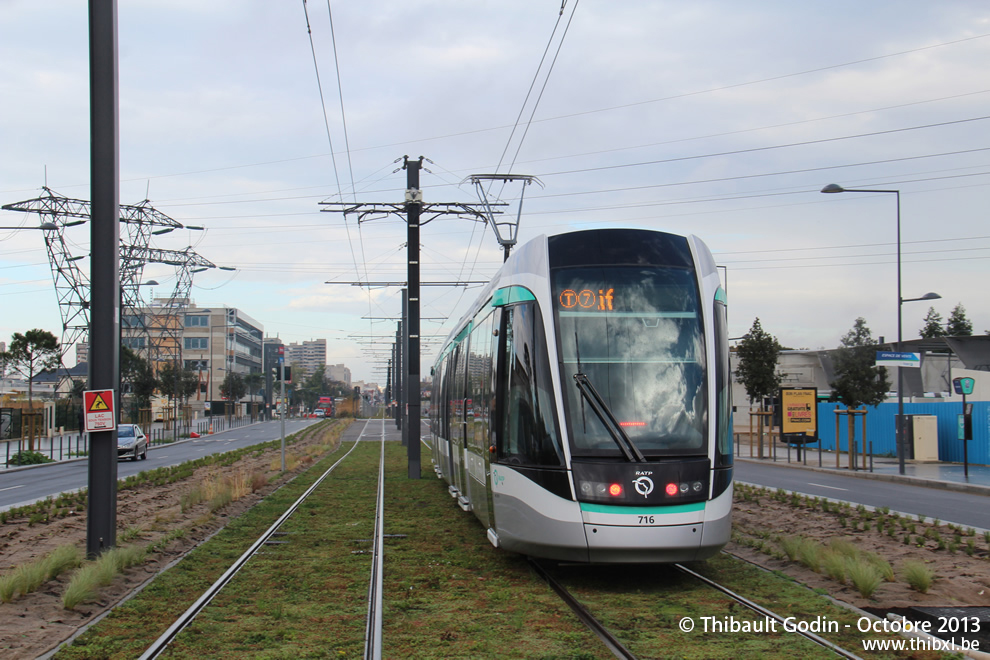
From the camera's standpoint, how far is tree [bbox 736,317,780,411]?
165 feet

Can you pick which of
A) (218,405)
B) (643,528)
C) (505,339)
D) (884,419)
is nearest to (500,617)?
(643,528)

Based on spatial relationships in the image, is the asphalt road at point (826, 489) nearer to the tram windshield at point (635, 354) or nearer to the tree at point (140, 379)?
the tram windshield at point (635, 354)

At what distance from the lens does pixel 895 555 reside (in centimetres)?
1058

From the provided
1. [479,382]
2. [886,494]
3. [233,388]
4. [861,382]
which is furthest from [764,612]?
[233,388]

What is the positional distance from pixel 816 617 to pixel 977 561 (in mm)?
3986

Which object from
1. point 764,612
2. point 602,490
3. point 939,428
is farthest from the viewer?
point 939,428

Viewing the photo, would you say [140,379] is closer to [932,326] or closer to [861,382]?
[861,382]

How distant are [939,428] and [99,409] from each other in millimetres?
31705

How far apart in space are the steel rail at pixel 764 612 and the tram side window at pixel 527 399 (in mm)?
1945

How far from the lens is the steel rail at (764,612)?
20.4ft

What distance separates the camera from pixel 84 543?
12344 millimetres

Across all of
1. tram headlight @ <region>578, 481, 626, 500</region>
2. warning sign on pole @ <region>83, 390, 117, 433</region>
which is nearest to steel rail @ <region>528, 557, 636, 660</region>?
tram headlight @ <region>578, 481, 626, 500</region>

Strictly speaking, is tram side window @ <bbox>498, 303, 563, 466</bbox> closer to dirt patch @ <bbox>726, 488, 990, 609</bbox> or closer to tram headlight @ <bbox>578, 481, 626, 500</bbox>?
tram headlight @ <bbox>578, 481, 626, 500</bbox>

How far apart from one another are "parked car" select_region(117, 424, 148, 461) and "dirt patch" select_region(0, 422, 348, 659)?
48.3 ft
